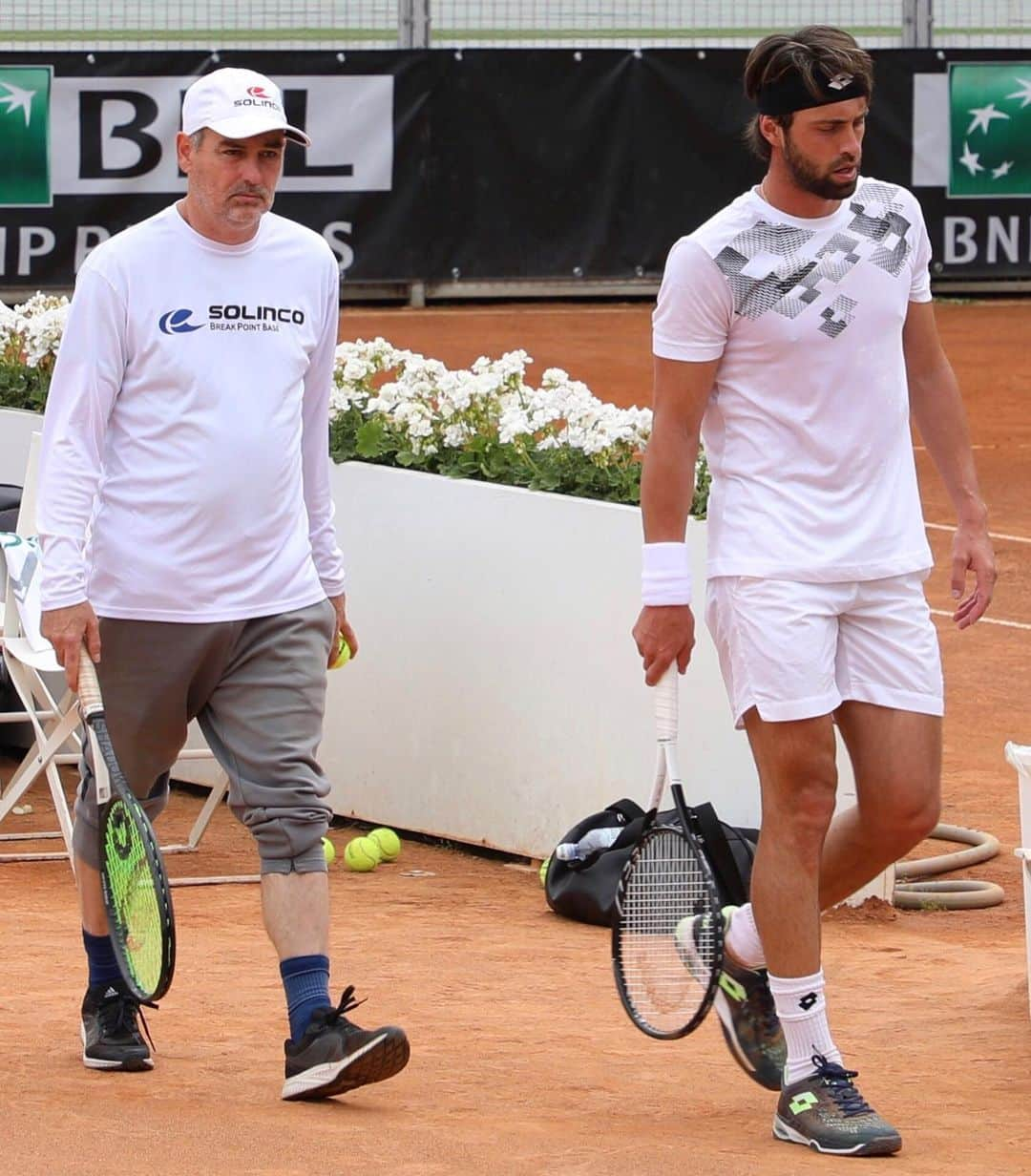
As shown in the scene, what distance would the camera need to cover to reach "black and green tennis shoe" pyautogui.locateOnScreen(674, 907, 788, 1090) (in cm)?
445

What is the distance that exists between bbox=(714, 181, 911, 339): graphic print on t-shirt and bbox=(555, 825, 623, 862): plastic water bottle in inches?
104

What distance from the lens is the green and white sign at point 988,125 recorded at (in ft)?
66.7

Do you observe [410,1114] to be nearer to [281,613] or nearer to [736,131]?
[281,613]

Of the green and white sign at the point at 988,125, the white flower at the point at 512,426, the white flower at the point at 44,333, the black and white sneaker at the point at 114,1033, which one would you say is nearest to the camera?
the black and white sneaker at the point at 114,1033

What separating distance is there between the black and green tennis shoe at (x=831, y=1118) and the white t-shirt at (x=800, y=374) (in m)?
0.90

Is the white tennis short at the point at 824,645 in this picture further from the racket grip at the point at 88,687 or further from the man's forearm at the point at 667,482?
the racket grip at the point at 88,687

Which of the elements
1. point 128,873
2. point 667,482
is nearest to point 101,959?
point 128,873

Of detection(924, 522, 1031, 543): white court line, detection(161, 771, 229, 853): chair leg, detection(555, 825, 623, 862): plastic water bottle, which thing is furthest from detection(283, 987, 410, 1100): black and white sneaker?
detection(924, 522, 1031, 543): white court line

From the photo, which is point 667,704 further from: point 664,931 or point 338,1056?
point 338,1056

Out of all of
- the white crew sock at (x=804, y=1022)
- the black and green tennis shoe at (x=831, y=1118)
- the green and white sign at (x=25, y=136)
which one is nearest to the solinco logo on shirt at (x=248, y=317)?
the white crew sock at (x=804, y=1022)

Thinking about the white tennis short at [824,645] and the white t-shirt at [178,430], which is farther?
the white t-shirt at [178,430]

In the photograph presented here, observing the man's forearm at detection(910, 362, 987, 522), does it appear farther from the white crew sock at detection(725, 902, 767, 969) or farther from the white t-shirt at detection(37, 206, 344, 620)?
the white t-shirt at detection(37, 206, 344, 620)

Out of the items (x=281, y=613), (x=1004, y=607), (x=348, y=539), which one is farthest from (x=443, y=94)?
(x=281, y=613)

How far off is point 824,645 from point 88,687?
4.55ft
